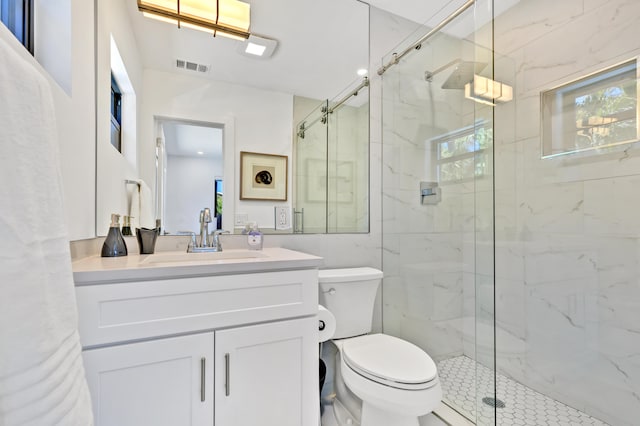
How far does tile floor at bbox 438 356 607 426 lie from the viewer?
1.48 meters

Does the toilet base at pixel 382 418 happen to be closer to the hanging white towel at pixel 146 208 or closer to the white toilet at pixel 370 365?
the white toilet at pixel 370 365

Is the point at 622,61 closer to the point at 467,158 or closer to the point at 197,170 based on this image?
the point at 467,158

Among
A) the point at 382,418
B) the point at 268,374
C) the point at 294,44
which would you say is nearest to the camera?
the point at 268,374

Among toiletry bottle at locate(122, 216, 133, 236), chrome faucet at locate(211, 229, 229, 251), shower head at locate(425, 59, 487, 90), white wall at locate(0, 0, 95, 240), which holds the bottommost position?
chrome faucet at locate(211, 229, 229, 251)

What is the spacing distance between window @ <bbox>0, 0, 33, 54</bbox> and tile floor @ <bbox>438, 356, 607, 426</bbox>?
89.1 inches

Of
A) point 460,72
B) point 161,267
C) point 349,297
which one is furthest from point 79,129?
point 460,72

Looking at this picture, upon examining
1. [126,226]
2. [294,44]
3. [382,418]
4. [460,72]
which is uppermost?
[294,44]

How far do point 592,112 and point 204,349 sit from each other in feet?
6.99

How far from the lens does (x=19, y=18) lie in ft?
2.83

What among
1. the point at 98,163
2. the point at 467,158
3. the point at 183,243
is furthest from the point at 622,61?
the point at 98,163

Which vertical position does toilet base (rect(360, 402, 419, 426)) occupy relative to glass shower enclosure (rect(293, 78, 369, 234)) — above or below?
below

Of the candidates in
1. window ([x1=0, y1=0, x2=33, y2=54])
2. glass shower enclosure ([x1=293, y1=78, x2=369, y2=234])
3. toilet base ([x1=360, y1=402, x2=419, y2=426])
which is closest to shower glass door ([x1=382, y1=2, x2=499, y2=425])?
glass shower enclosure ([x1=293, y1=78, x2=369, y2=234])

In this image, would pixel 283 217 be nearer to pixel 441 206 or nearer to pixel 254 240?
pixel 254 240

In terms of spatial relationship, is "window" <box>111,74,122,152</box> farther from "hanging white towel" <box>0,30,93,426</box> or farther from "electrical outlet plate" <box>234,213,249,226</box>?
"hanging white towel" <box>0,30,93,426</box>
